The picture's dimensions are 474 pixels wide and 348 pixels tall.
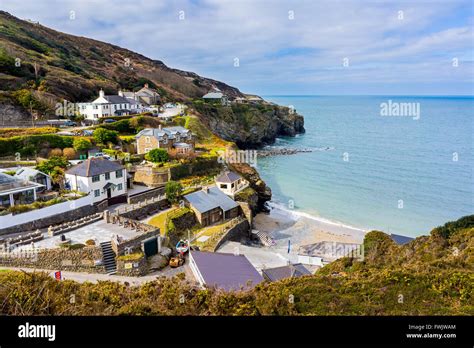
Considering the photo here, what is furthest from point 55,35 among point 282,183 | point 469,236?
point 469,236

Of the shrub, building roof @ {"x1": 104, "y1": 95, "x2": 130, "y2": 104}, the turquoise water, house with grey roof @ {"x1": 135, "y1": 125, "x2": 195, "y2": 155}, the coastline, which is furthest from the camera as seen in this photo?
building roof @ {"x1": 104, "y1": 95, "x2": 130, "y2": 104}

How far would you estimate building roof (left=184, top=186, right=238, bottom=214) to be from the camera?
25906mm

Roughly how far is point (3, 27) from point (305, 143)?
218 ft

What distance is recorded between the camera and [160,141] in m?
36.1

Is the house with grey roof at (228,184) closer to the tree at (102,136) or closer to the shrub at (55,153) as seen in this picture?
the tree at (102,136)

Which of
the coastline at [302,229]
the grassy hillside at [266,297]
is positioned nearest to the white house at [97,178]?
the coastline at [302,229]

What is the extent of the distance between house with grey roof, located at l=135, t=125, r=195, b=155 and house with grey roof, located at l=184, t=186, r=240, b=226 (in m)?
9.10

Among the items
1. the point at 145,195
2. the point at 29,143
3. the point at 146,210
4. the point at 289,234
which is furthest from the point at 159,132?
the point at 289,234

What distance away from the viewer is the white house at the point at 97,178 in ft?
77.4

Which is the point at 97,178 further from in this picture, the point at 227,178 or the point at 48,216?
the point at 227,178

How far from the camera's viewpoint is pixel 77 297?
22.2 feet

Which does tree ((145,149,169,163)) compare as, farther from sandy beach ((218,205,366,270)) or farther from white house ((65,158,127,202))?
sandy beach ((218,205,366,270))
